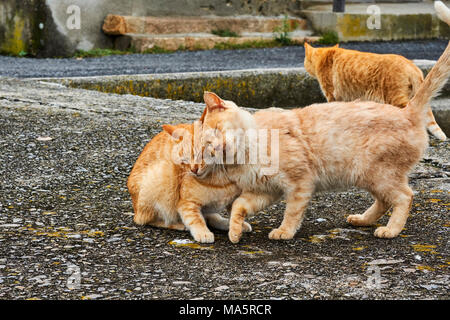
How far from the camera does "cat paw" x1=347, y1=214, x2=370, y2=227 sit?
3.29 metres

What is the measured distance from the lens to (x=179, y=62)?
923 cm

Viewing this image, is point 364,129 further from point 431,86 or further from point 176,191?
point 176,191

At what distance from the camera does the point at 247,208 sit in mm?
3031

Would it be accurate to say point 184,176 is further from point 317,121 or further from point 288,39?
point 288,39

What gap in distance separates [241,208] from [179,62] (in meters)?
6.45

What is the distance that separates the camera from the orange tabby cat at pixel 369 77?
5797mm

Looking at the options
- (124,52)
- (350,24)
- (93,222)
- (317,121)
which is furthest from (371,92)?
(350,24)

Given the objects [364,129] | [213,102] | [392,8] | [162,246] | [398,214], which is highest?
[392,8]

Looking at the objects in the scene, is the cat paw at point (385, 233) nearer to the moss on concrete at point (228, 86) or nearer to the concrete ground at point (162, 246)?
the concrete ground at point (162, 246)

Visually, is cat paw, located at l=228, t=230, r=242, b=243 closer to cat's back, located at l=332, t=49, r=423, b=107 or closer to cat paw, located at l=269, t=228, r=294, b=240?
cat paw, located at l=269, t=228, r=294, b=240

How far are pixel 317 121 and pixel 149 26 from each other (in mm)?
7951

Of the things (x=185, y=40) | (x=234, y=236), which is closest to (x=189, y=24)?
(x=185, y=40)

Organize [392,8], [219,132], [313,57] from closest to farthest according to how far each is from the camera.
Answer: [219,132]
[313,57]
[392,8]

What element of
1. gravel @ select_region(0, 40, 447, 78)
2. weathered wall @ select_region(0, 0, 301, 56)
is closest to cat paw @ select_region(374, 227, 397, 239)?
gravel @ select_region(0, 40, 447, 78)
